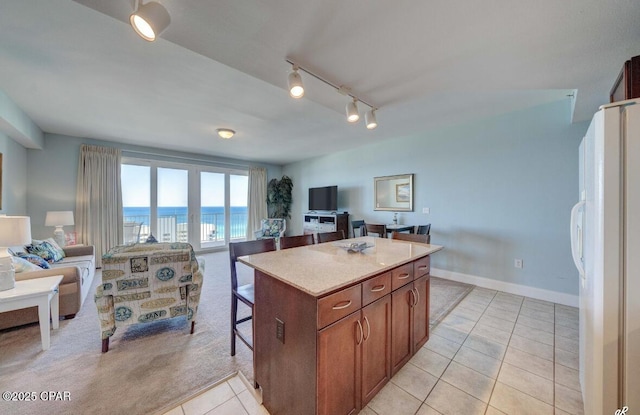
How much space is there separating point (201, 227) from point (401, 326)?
5.58m

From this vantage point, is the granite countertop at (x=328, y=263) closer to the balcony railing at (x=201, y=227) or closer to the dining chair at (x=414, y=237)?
the dining chair at (x=414, y=237)

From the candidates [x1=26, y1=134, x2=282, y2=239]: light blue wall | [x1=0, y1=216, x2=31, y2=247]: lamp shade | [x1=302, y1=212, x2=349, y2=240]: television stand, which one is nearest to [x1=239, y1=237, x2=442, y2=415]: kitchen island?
[x1=0, y1=216, x2=31, y2=247]: lamp shade

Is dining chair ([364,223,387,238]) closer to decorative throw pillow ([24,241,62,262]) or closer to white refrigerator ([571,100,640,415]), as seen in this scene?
white refrigerator ([571,100,640,415])

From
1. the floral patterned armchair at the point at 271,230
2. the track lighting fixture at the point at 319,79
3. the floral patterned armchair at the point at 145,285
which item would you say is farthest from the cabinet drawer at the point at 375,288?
the floral patterned armchair at the point at 271,230

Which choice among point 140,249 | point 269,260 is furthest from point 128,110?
point 269,260

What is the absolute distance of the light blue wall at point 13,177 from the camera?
3166 mm

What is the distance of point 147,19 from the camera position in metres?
1.06

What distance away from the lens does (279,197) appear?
688cm

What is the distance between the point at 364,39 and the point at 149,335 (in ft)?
10.3

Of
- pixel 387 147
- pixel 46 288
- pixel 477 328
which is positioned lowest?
pixel 477 328

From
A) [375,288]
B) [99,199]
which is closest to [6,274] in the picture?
[375,288]

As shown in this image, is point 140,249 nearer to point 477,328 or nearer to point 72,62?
point 72,62

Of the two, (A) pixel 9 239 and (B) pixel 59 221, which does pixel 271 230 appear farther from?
(A) pixel 9 239

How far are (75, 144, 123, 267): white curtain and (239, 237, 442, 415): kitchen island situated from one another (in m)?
4.73
